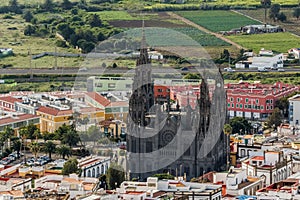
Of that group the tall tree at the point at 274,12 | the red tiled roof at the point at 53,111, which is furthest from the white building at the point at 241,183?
the tall tree at the point at 274,12

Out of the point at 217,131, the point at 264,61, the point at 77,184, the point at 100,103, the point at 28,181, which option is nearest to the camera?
the point at 77,184

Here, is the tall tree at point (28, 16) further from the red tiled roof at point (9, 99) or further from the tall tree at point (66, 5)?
the red tiled roof at point (9, 99)

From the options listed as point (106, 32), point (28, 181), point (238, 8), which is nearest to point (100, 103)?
point (28, 181)

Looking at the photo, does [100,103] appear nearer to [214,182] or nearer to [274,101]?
[274,101]

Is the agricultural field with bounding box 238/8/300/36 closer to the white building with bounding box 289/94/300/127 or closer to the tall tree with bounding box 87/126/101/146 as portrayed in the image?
the white building with bounding box 289/94/300/127

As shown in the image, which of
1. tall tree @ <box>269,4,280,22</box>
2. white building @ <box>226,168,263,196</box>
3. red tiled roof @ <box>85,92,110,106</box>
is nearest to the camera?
white building @ <box>226,168,263,196</box>

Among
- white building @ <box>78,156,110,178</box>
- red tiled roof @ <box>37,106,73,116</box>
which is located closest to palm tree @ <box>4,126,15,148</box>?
red tiled roof @ <box>37,106,73,116</box>
